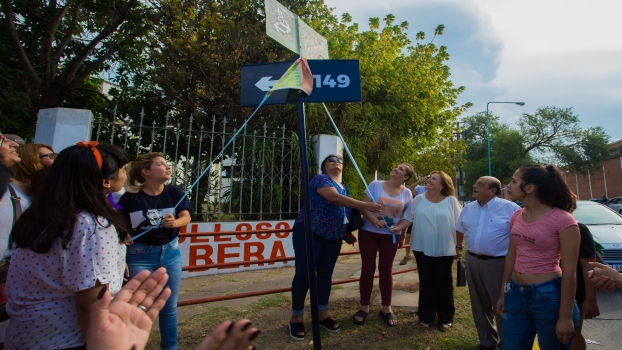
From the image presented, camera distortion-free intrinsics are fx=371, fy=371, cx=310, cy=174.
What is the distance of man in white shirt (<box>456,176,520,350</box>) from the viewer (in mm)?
3078

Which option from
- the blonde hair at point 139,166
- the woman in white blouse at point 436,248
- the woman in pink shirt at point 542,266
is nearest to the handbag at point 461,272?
the woman in white blouse at point 436,248

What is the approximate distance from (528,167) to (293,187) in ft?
16.8

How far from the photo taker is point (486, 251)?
10.2ft

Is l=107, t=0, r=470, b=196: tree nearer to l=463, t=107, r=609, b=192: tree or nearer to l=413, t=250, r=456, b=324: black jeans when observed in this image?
l=413, t=250, r=456, b=324: black jeans

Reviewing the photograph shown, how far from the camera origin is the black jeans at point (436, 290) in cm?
365

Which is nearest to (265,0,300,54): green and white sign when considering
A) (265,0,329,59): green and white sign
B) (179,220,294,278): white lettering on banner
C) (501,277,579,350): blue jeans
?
(265,0,329,59): green and white sign

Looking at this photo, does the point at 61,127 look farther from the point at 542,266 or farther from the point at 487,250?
the point at 542,266

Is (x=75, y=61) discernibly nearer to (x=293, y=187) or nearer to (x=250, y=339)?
(x=293, y=187)

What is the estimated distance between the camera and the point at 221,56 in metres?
8.44

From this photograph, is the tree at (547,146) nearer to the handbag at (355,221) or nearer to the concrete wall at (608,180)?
the concrete wall at (608,180)

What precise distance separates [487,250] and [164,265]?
2578 millimetres

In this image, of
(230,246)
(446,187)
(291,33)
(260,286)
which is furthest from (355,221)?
(230,246)

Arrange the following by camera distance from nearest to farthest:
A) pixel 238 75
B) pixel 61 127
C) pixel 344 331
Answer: pixel 344 331
pixel 61 127
pixel 238 75

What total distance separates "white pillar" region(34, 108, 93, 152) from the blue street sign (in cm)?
349
